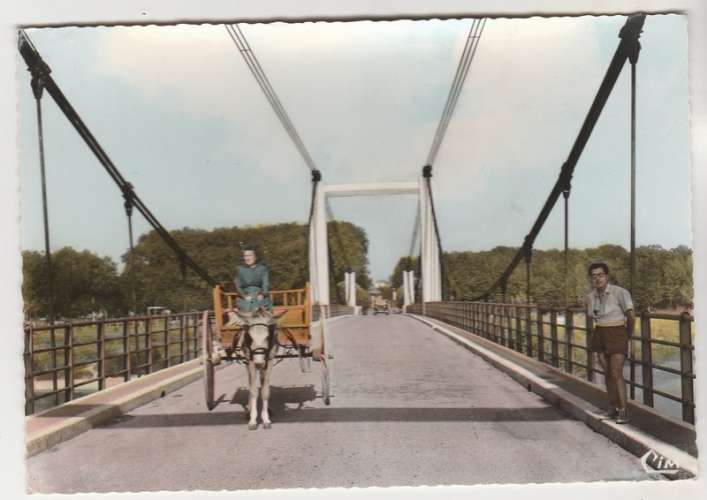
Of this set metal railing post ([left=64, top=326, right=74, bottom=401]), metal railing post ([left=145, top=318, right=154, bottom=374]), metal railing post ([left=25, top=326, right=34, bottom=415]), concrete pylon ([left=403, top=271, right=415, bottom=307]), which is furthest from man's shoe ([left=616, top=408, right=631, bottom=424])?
concrete pylon ([left=403, top=271, right=415, bottom=307])

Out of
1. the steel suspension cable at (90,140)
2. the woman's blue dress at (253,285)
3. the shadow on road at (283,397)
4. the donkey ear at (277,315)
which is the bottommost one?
the shadow on road at (283,397)

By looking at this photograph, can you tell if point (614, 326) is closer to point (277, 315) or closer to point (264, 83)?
point (277, 315)

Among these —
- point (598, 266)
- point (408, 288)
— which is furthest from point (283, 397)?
point (408, 288)

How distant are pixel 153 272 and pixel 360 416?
12.9ft

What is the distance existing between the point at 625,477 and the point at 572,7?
10.5 ft

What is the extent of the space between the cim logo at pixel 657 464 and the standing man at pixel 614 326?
886 millimetres

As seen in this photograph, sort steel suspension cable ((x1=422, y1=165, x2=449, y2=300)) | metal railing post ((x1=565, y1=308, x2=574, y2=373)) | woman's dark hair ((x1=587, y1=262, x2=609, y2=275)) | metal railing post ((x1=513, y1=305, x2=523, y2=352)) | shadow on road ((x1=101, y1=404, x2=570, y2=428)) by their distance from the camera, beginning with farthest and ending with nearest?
1. steel suspension cable ((x1=422, y1=165, x2=449, y2=300))
2. metal railing post ((x1=513, y1=305, x2=523, y2=352))
3. metal railing post ((x1=565, y1=308, x2=574, y2=373))
4. shadow on road ((x1=101, y1=404, x2=570, y2=428))
5. woman's dark hair ((x1=587, y1=262, x2=609, y2=275))

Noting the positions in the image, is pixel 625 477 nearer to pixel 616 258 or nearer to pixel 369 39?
pixel 616 258

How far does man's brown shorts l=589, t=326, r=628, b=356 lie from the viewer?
6.27 m

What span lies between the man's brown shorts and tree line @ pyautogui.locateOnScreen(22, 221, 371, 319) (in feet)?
9.94

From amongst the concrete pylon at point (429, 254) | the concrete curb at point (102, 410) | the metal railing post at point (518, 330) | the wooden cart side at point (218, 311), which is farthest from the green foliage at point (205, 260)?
the concrete pylon at point (429, 254)

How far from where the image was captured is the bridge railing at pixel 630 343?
5977 mm

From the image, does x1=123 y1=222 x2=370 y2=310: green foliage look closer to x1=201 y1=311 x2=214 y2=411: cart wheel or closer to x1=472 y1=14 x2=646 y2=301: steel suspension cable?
x1=201 y1=311 x2=214 y2=411: cart wheel

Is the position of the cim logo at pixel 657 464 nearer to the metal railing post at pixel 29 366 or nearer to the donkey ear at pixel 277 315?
the donkey ear at pixel 277 315
